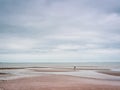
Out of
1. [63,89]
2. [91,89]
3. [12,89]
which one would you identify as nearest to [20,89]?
[12,89]

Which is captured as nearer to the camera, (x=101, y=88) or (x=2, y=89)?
(x=2, y=89)

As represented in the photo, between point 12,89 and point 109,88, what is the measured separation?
31.6ft

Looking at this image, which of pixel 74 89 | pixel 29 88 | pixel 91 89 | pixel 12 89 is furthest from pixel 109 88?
pixel 12 89

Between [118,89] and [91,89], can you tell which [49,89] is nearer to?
[91,89]

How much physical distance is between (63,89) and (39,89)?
2.31 meters

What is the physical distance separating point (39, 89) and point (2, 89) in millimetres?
3472

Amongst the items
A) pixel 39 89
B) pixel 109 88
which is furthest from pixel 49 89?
pixel 109 88

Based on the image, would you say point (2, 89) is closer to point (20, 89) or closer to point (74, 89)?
point (20, 89)

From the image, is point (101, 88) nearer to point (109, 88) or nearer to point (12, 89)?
point (109, 88)

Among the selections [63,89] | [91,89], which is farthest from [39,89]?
[91,89]

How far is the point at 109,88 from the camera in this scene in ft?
56.5

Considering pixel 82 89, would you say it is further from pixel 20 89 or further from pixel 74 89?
pixel 20 89

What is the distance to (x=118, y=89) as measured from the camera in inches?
665

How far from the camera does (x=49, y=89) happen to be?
16.4 m
